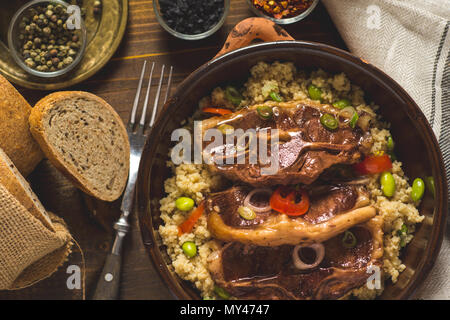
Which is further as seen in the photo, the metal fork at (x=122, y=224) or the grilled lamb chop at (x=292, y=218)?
the metal fork at (x=122, y=224)

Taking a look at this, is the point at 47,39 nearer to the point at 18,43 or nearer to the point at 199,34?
the point at 18,43

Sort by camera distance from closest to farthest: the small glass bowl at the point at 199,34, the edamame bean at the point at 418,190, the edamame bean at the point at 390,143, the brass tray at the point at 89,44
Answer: the edamame bean at the point at 418,190 < the edamame bean at the point at 390,143 < the small glass bowl at the point at 199,34 < the brass tray at the point at 89,44

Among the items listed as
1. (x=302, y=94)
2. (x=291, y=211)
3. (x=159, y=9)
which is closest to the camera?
(x=291, y=211)

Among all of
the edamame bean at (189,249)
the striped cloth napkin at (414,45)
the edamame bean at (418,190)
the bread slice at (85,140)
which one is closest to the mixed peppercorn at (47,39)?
the bread slice at (85,140)

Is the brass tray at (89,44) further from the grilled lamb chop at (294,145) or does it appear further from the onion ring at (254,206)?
the onion ring at (254,206)
